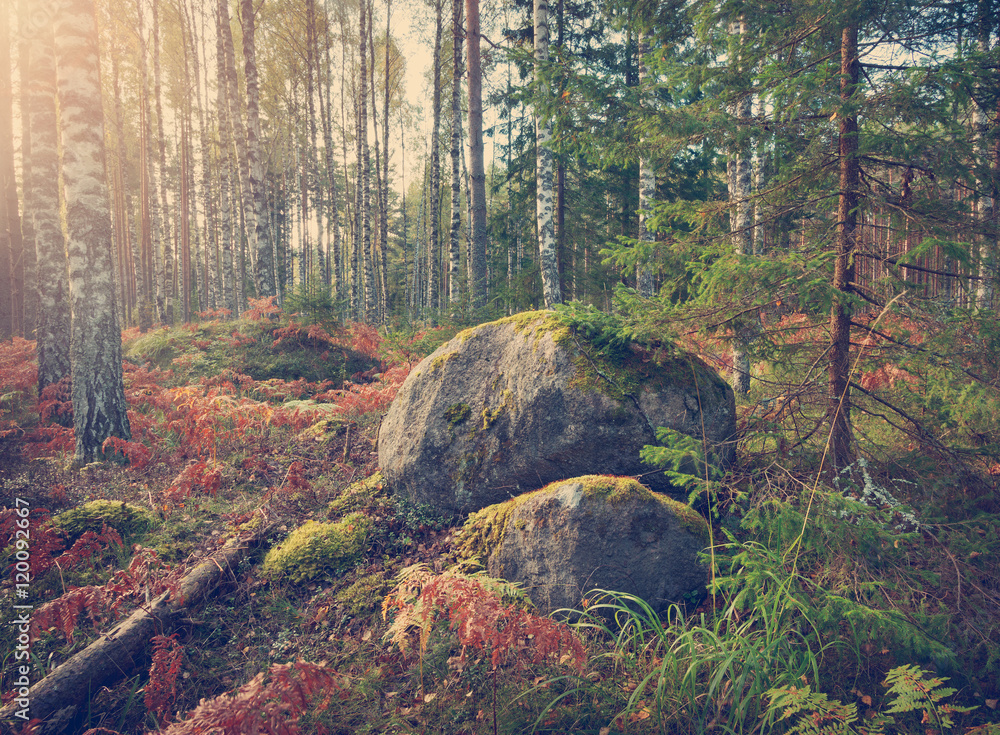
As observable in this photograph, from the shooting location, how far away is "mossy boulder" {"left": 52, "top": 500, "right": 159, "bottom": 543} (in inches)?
172

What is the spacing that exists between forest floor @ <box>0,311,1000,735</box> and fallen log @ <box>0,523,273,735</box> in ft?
0.28

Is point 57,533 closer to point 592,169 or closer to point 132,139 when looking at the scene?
point 592,169

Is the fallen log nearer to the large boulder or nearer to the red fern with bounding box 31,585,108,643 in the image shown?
the red fern with bounding box 31,585,108,643

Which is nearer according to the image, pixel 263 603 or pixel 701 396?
pixel 263 603

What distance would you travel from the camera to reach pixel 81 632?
355cm

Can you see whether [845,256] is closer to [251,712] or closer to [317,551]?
[251,712]

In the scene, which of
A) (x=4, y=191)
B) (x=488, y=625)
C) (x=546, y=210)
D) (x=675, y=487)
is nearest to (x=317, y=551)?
(x=488, y=625)

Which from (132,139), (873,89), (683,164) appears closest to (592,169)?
(683,164)

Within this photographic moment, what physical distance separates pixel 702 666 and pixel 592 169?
13.7 metres

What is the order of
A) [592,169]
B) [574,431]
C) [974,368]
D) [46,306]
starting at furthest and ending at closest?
[592,169]
[46,306]
[574,431]
[974,368]

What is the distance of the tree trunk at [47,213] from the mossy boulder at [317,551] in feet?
20.8

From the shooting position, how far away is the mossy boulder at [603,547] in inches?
143

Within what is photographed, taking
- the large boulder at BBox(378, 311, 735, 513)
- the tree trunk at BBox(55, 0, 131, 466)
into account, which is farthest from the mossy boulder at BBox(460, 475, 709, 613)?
the tree trunk at BBox(55, 0, 131, 466)

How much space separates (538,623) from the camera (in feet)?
9.47
